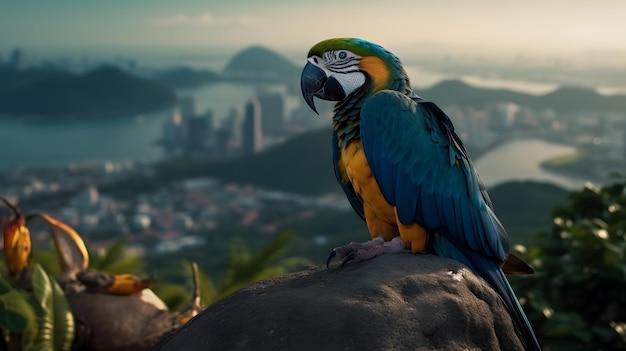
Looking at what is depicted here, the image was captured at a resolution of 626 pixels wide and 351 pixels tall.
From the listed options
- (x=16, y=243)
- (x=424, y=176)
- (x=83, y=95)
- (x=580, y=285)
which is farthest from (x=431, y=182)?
(x=83, y=95)

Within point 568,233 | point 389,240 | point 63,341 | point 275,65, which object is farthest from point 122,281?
point 275,65

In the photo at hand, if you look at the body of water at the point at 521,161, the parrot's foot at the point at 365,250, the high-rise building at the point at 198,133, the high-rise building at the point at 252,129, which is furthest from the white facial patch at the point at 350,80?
the high-rise building at the point at 198,133

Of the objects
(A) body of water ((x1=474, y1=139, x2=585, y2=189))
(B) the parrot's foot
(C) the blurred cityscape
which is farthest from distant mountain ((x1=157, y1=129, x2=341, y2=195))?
(B) the parrot's foot

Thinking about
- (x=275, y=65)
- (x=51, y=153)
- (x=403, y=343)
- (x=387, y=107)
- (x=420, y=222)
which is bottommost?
(x=51, y=153)

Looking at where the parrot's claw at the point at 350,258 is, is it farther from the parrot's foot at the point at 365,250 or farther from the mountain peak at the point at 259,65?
the mountain peak at the point at 259,65

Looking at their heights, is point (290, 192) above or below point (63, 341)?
below

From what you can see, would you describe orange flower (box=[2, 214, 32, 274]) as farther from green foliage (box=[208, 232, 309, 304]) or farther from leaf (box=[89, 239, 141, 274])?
green foliage (box=[208, 232, 309, 304])

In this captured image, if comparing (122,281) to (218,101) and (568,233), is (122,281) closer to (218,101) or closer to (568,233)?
(568,233)
